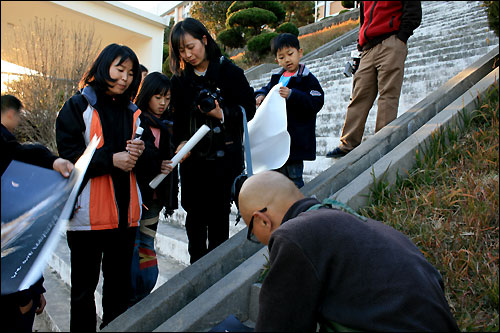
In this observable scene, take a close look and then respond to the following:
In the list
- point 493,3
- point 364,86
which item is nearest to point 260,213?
point 364,86

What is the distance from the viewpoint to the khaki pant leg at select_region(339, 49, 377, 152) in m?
3.78

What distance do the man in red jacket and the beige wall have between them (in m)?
2.11

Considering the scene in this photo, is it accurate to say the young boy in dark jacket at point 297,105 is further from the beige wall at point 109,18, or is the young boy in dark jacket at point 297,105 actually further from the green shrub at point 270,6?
the green shrub at point 270,6

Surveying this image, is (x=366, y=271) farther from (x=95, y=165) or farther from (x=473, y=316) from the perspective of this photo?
(x=95, y=165)

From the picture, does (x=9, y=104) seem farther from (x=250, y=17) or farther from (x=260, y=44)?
(x=250, y=17)

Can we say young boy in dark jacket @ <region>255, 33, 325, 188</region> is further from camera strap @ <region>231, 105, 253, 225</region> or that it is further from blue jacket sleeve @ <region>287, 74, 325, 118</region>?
camera strap @ <region>231, 105, 253, 225</region>

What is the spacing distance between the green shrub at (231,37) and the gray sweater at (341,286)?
15.4m

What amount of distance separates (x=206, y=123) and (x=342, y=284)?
159cm

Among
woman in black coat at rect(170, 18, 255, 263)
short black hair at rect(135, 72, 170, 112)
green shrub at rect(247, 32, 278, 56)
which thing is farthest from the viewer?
green shrub at rect(247, 32, 278, 56)

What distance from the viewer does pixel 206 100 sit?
2.42 m

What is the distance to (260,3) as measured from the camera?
16250 millimetres

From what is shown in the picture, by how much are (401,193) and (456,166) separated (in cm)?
45

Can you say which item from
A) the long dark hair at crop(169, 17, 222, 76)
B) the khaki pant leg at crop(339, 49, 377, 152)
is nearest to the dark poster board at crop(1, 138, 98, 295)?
the long dark hair at crop(169, 17, 222, 76)

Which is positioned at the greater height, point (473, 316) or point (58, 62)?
point (58, 62)
